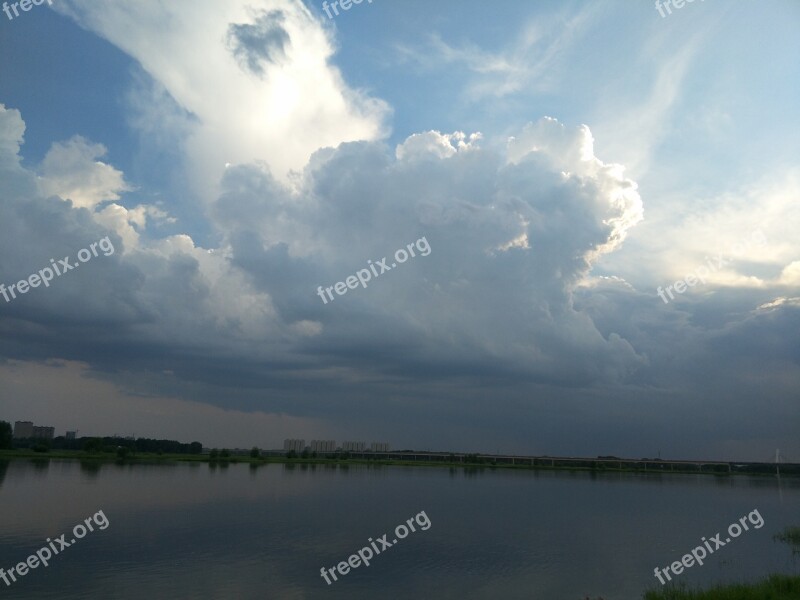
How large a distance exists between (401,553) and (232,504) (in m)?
26.6

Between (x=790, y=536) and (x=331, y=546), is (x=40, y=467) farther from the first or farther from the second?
(x=790, y=536)

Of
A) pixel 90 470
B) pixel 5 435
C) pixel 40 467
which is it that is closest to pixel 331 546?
pixel 90 470

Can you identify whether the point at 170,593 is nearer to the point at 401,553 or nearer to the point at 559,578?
the point at 401,553

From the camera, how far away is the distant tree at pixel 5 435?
13212 centimetres

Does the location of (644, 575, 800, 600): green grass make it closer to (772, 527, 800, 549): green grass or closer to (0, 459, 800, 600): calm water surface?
(0, 459, 800, 600): calm water surface

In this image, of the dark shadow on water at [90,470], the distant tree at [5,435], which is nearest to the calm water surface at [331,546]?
the dark shadow on water at [90,470]

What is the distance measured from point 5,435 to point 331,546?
5089 inches

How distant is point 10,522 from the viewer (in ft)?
129

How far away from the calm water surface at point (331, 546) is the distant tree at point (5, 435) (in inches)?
3121

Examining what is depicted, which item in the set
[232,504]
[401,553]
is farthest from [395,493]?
[401,553]

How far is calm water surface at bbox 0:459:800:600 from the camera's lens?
28594 mm

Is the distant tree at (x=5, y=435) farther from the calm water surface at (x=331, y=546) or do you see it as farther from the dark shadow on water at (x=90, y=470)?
the calm water surface at (x=331, y=546)

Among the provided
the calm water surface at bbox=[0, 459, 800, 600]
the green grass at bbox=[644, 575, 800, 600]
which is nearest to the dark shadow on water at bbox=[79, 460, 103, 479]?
the calm water surface at bbox=[0, 459, 800, 600]

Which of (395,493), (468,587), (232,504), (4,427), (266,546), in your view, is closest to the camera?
(468,587)
